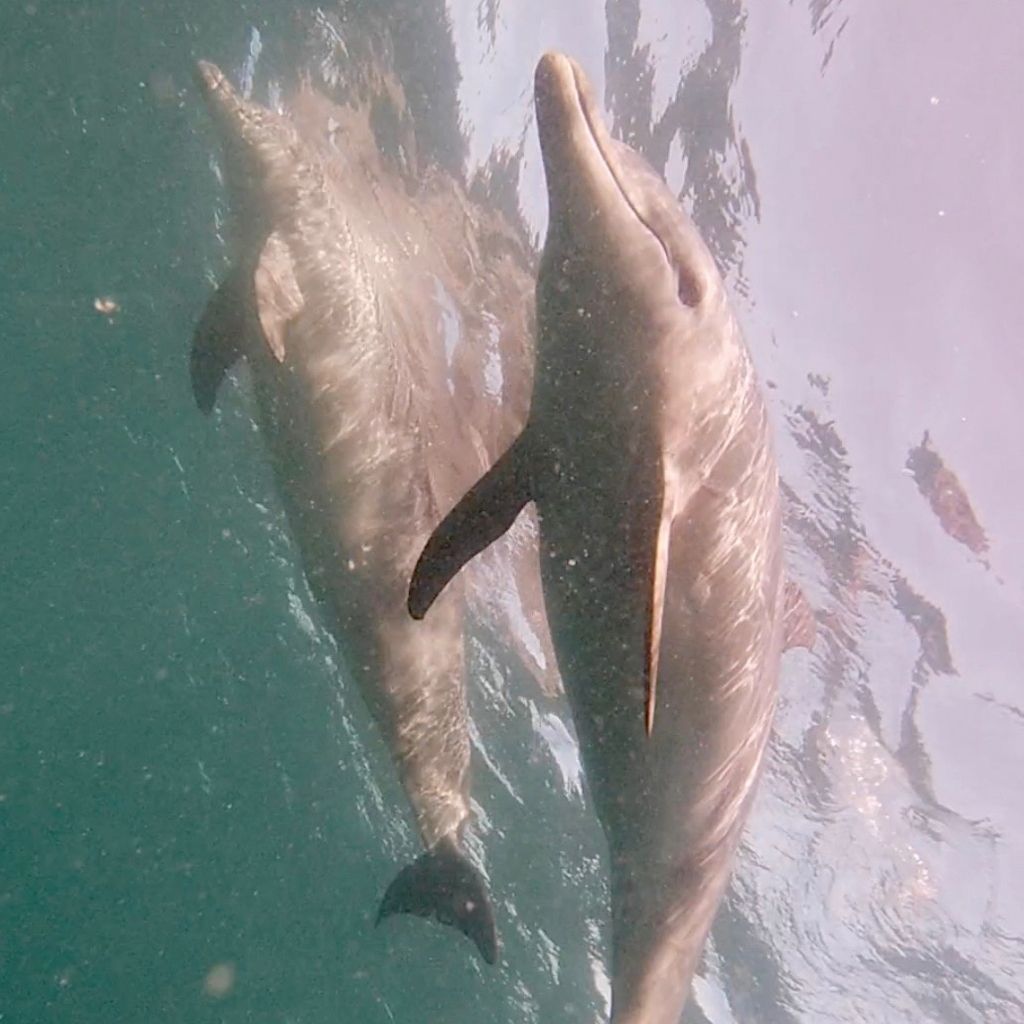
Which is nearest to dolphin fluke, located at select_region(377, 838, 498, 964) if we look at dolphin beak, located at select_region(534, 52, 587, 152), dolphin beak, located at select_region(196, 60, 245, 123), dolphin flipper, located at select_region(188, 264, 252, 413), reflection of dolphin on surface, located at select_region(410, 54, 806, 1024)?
reflection of dolphin on surface, located at select_region(410, 54, 806, 1024)

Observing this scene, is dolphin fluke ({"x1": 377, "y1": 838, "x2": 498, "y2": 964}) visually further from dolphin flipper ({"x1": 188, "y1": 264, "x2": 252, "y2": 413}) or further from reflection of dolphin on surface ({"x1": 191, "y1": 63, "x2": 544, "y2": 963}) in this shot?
dolphin flipper ({"x1": 188, "y1": 264, "x2": 252, "y2": 413})

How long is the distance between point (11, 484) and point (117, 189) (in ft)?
50.9

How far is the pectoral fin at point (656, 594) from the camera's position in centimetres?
479

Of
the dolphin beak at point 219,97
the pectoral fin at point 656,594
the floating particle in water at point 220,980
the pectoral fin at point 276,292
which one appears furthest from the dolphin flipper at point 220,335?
the floating particle in water at point 220,980

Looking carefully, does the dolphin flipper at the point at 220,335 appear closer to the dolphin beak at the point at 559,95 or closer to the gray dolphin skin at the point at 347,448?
the gray dolphin skin at the point at 347,448

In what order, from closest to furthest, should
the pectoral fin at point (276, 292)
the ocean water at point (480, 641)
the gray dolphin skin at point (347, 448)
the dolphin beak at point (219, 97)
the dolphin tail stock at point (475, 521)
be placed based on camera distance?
the dolphin tail stock at point (475, 521), the pectoral fin at point (276, 292), the gray dolphin skin at point (347, 448), the dolphin beak at point (219, 97), the ocean water at point (480, 641)

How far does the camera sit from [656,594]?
4910 mm

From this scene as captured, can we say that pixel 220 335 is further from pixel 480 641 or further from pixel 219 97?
pixel 480 641

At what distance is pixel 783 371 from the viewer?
1133 cm

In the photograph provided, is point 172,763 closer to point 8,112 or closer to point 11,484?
point 11,484

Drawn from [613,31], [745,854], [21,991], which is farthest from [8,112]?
[21,991]

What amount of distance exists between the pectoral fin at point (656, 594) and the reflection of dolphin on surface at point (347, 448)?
12.7 ft

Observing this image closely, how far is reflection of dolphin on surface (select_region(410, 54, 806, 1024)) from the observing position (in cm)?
500

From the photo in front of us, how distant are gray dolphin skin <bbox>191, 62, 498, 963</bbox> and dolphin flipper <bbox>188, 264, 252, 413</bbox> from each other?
0.01m
